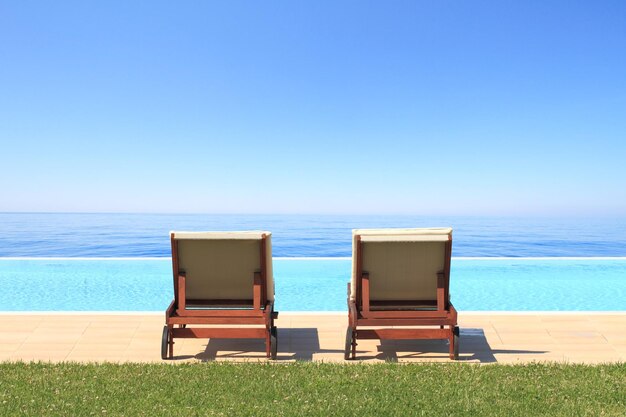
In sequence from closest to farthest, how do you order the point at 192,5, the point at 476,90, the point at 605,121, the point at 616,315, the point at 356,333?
the point at 356,333, the point at 616,315, the point at 192,5, the point at 476,90, the point at 605,121

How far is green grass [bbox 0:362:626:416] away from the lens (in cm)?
309

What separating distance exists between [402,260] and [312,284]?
20.2 ft

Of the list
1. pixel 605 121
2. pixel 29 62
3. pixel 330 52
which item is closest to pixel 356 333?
pixel 330 52

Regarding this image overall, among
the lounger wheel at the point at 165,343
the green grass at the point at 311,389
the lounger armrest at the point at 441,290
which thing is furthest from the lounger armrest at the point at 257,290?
the lounger armrest at the point at 441,290

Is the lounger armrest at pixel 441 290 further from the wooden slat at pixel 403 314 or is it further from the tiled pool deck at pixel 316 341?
the tiled pool deck at pixel 316 341

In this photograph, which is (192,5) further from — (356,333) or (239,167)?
(239,167)

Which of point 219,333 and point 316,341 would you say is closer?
point 219,333

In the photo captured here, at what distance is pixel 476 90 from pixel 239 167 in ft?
76.8

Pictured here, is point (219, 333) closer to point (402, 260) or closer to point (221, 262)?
point (221, 262)

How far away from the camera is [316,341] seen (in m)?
4.84

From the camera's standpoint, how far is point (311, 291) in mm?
9766

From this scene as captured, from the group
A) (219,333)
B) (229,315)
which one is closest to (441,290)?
(229,315)

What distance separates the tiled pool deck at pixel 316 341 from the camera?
4.36m

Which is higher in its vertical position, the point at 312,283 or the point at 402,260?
the point at 402,260
